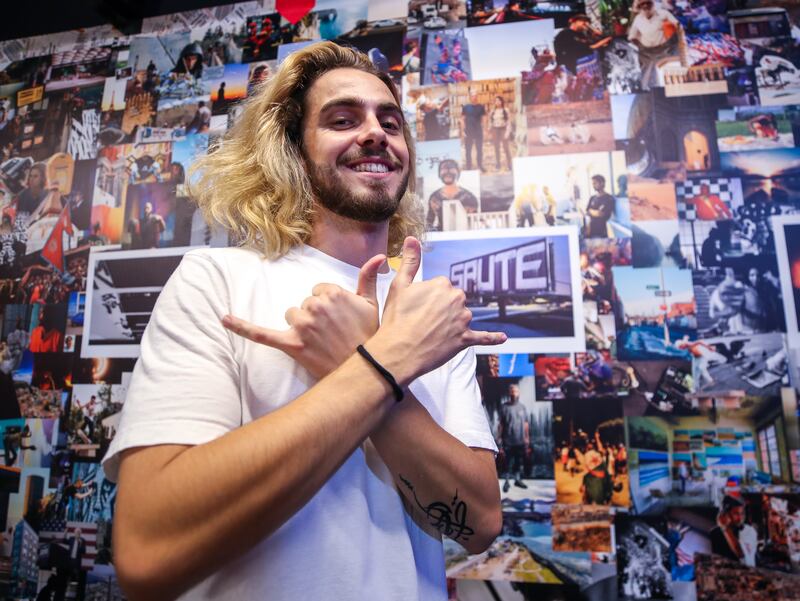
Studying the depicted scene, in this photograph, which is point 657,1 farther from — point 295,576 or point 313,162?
point 295,576

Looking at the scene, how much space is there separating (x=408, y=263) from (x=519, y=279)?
2.59 feet

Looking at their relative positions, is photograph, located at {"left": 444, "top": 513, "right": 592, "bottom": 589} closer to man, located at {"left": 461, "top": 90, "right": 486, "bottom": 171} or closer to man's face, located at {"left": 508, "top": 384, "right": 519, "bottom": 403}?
man's face, located at {"left": 508, "top": 384, "right": 519, "bottom": 403}

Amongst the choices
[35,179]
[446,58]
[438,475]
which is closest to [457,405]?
[438,475]

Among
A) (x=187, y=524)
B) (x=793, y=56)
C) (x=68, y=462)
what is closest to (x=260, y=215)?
(x=187, y=524)

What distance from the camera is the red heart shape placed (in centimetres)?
161

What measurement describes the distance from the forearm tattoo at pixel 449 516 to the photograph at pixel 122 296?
1.24m

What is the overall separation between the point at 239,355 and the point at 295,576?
11.6 inches

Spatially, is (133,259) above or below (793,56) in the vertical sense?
below

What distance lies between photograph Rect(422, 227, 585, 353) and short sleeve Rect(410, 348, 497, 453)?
0.57 metres

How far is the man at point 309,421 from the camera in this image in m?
0.47

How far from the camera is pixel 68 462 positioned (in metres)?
1.45

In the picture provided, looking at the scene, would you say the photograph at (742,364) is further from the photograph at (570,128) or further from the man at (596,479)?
the photograph at (570,128)

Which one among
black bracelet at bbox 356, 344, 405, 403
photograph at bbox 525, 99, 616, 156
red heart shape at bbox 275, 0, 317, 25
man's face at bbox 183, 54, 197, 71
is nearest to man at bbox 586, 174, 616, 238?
photograph at bbox 525, 99, 616, 156

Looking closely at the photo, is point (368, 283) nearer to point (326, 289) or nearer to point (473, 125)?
point (326, 289)
